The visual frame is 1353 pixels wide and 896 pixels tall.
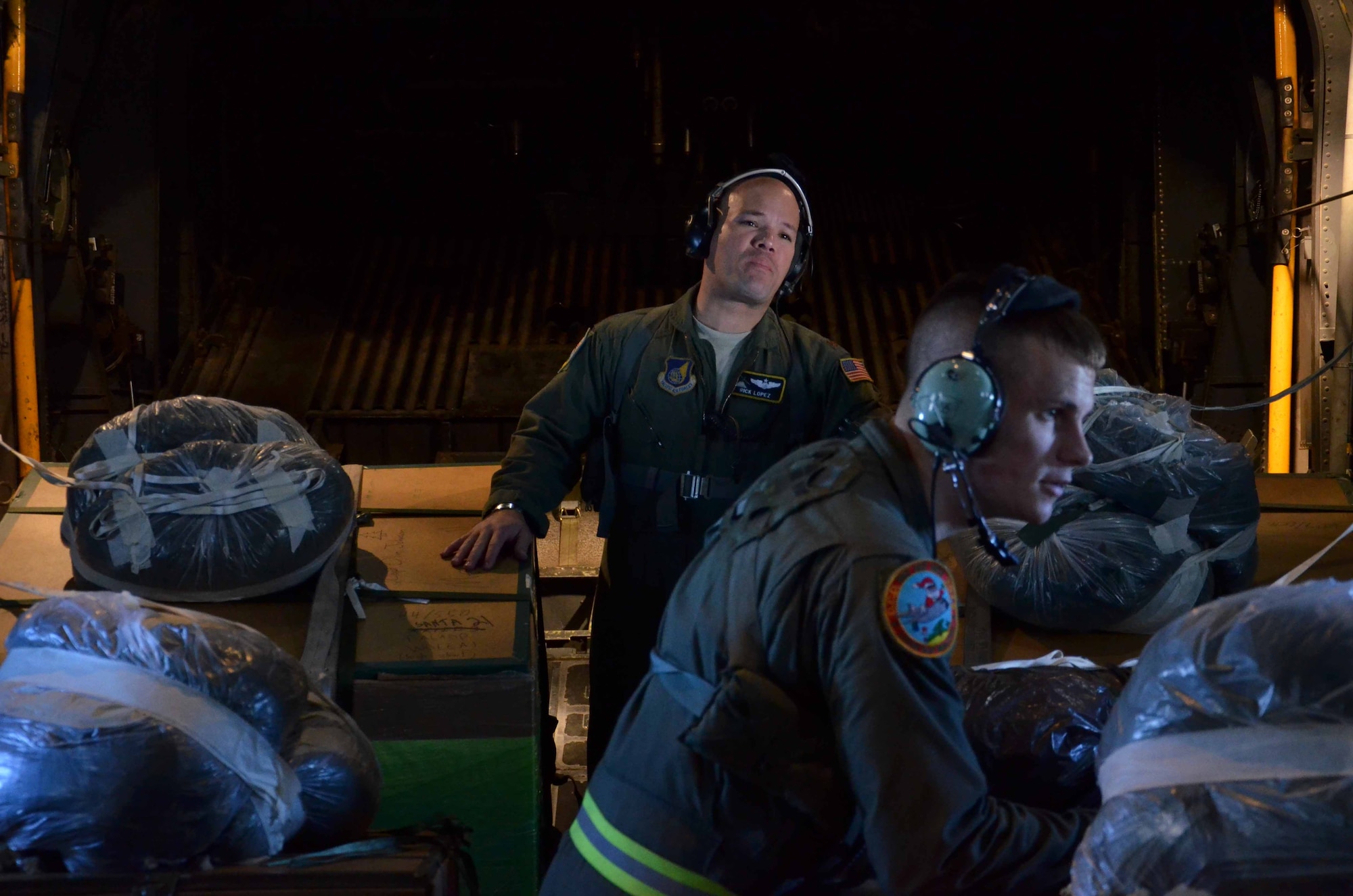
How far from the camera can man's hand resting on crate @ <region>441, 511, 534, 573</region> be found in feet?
10.0

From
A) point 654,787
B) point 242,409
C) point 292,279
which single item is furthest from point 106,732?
point 292,279

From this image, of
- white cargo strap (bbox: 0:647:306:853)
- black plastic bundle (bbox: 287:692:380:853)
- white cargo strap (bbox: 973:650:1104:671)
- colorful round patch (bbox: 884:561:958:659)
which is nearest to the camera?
colorful round patch (bbox: 884:561:958:659)

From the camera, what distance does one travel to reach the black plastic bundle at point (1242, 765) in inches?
50.1

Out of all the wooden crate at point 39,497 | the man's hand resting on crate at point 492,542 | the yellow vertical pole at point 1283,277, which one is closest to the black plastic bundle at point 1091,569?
the man's hand resting on crate at point 492,542

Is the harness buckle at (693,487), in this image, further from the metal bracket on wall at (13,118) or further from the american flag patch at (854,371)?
the metal bracket on wall at (13,118)

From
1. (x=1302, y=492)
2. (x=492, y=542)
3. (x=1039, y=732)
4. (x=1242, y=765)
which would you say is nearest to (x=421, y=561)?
(x=492, y=542)

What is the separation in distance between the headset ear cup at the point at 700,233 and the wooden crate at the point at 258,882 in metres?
2.01

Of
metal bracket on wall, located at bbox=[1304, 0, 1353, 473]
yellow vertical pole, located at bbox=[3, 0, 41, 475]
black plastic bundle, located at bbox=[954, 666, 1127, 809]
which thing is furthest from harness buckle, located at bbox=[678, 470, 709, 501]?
yellow vertical pole, located at bbox=[3, 0, 41, 475]

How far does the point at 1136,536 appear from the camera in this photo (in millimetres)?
3020

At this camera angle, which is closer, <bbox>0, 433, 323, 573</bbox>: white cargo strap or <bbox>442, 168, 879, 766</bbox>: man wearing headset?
<bbox>0, 433, 323, 573</bbox>: white cargo strap

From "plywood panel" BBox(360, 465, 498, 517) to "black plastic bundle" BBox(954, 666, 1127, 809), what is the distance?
1.77 meters

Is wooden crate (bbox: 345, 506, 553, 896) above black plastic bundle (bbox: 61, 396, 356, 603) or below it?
below

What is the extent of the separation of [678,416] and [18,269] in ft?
10.7

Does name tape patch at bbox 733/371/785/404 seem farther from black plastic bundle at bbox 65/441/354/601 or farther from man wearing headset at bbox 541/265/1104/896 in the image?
man wearing headset at bbox 541/265/1104/896
